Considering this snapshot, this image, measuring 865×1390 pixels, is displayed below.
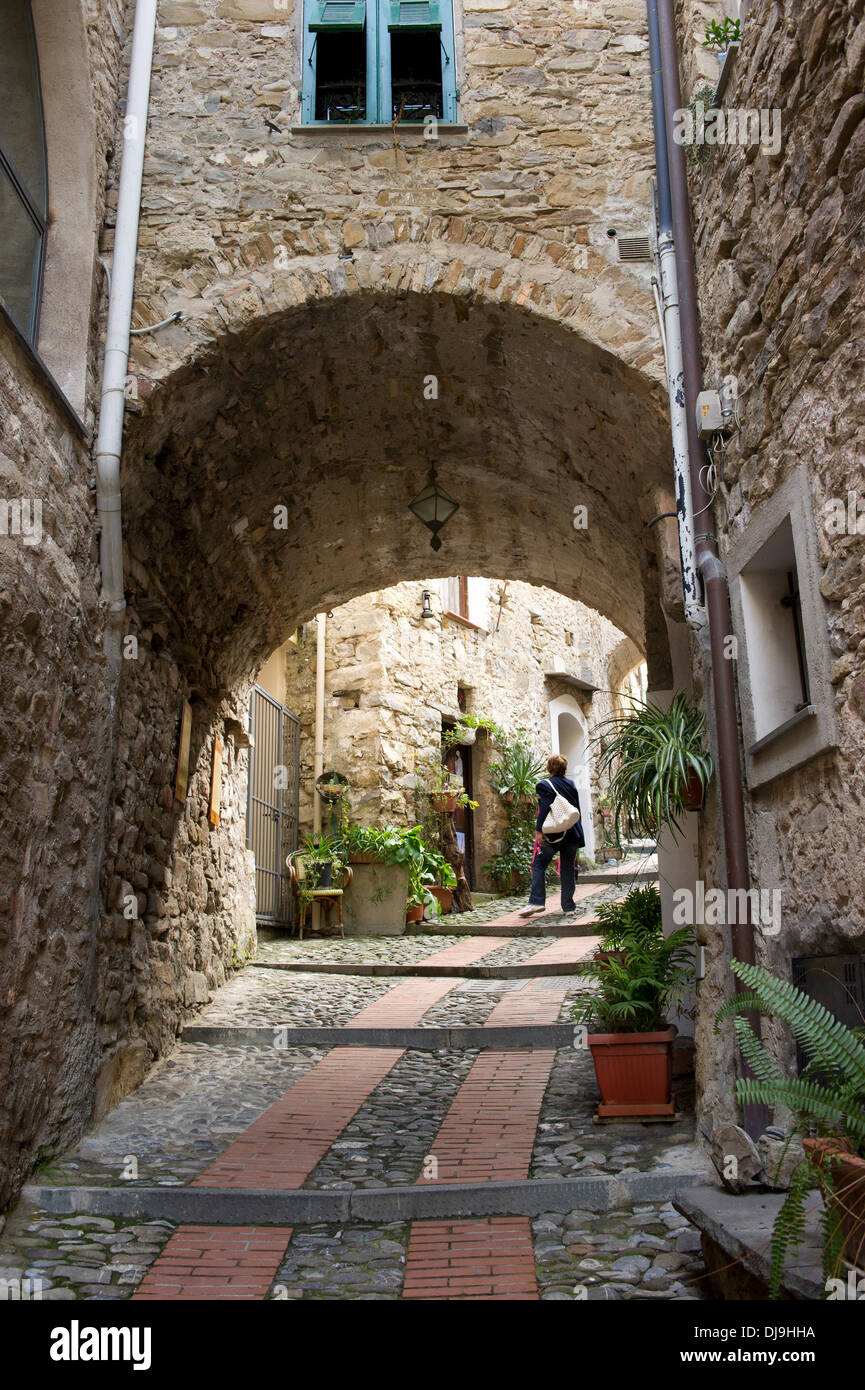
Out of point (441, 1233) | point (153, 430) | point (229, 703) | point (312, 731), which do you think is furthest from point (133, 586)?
point (312, 731)

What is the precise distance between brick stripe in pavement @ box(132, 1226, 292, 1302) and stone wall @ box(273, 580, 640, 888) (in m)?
6.54

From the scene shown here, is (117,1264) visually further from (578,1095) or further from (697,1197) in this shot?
(578,1095)

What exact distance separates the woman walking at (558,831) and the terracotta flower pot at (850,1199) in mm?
6824

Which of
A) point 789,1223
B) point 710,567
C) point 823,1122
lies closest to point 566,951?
point 710,567

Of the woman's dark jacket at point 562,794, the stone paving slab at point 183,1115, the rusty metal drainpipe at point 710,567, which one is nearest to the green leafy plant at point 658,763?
the rusty metal drainpipe at point 710,567

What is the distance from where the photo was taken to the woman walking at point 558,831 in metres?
8.98

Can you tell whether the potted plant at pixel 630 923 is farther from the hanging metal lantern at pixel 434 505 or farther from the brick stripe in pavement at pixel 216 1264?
the hanging metal lantern at pixel 434 505

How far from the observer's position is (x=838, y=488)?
9.25 ft

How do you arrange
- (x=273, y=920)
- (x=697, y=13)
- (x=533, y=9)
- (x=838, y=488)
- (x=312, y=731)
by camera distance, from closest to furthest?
(x=838, y=488) → (x=697, y=13) → (x=533, y=9) → (x=273, y=920) → (x=312, y=731)

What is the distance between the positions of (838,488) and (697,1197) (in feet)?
6.37

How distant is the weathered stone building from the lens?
3.10 metres

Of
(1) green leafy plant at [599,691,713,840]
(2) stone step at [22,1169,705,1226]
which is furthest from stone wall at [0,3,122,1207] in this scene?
(1) green leafy plant at [599,691,713,840]

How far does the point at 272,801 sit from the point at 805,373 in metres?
7.60

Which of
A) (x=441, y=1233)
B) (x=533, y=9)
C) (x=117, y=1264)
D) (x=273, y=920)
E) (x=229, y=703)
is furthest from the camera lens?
(x=273, y=920)
